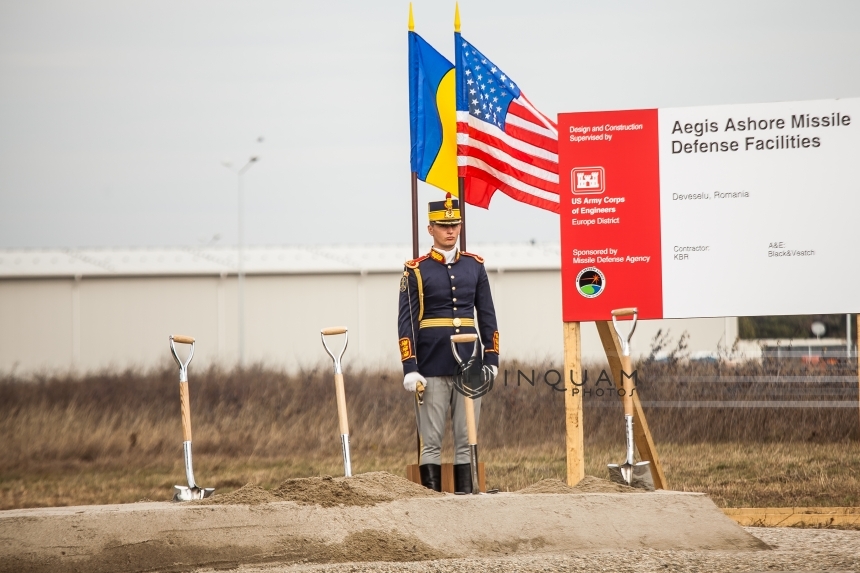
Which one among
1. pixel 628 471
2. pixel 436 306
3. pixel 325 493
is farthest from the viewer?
pixel 436 306

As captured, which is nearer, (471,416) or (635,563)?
(635,563)

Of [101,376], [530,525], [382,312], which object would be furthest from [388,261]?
[530,525]

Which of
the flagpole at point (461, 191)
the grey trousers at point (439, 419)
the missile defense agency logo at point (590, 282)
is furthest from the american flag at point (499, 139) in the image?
the grey trousers at point (439, 419)

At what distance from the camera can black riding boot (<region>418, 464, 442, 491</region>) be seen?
24.6ft

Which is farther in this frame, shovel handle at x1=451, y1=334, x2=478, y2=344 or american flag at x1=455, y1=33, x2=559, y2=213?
american flag at x1=455, y1=33, x2=559, y2=213

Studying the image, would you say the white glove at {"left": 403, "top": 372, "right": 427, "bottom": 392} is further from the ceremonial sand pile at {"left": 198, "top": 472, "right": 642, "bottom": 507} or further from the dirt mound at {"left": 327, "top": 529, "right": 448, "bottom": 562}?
the dirt mound at {"left": 327, "top": 529, "right": 448, "bottom": 562}

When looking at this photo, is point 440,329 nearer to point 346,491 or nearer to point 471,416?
point 471,416

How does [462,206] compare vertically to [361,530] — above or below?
above

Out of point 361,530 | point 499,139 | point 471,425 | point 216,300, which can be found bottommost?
point 361,530

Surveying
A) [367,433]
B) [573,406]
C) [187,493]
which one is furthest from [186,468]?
[367,433]

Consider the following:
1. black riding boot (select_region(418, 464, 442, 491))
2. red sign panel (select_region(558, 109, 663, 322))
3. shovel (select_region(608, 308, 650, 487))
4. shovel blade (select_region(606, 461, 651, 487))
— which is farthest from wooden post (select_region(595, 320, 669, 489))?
black riding boot (select_region(418, 464, 442, 491))

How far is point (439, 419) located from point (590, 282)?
1.72 metres

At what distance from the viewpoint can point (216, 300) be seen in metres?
31.4

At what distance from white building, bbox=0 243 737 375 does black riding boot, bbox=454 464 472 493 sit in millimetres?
20296
